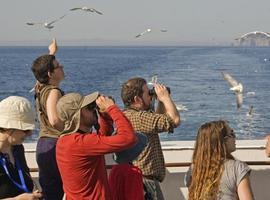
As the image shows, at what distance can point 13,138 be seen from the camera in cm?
227

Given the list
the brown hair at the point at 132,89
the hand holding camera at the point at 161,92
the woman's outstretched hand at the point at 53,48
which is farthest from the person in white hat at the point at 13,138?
the woman's outstretched hand at the point at 53,48

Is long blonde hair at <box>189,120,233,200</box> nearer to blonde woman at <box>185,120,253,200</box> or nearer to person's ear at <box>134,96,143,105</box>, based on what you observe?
blonde woman at <box>185,120,253,200</box>

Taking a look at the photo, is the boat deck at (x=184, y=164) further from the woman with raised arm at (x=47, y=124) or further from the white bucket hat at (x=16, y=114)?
the white bucket hat at (x=16, y=114)

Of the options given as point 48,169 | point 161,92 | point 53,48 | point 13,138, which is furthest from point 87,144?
point 53,48

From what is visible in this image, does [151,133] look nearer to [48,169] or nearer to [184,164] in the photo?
[48,169]

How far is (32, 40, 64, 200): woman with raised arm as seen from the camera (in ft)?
10.2

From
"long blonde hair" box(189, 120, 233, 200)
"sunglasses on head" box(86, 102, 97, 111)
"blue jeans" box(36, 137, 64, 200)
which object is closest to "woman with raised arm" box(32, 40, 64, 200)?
"blue jeans" box(36, 137, 64, 200)

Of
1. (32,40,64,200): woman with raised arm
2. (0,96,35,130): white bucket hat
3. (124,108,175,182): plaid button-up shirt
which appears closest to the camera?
(0,96,35,130): white bucket hat

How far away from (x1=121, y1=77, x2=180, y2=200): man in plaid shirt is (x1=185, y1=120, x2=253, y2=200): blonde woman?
0.27m

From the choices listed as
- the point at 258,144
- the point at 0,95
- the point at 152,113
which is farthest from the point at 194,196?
the point at 0,95

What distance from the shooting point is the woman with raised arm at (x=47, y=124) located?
3.11 metres

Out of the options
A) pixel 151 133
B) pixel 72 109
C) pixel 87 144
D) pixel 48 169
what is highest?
pixel 72 109

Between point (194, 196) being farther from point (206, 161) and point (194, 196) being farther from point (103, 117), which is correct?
point (103, 117)

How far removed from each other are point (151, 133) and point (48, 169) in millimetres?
694
